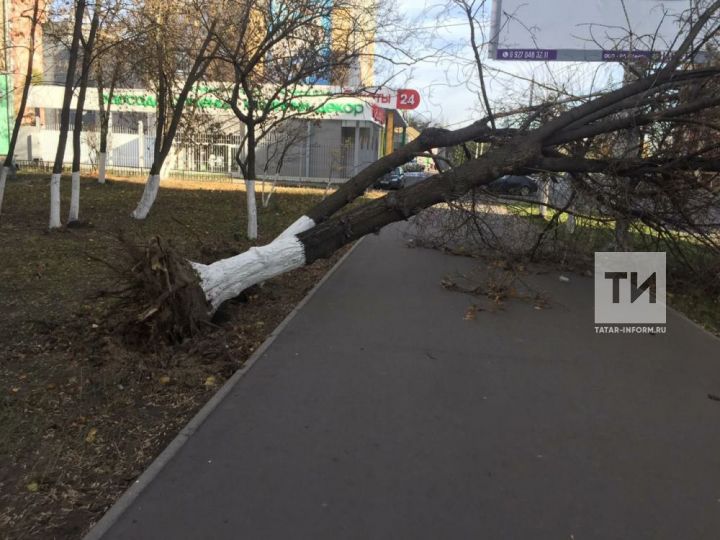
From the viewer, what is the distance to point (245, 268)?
6508mm

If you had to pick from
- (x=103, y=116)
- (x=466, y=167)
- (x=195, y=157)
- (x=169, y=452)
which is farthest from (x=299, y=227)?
(x=195, y=157)

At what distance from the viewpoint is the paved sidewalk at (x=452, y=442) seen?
2998mm

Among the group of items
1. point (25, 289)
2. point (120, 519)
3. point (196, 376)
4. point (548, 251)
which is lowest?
point (120, 519)

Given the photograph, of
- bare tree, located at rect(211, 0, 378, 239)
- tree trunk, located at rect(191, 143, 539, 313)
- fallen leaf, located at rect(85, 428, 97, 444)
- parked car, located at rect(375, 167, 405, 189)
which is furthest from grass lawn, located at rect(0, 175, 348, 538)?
parked car, located at rect(375, 167, 405, 189)

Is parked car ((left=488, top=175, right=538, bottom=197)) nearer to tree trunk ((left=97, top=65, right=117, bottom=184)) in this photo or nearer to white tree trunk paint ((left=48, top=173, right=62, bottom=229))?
white tree trunk paint ((left=48, top=173, right=62, bottom=229))

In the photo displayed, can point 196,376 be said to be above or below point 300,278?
below

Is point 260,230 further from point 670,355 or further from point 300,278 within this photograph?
point 670,355

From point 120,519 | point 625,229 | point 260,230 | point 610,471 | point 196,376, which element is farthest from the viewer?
point 260,230

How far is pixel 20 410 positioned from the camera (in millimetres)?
4230

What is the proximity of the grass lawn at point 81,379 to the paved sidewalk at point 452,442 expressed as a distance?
1.18 ft

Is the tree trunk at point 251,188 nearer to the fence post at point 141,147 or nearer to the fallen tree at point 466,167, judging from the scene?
the fallen tree at point 466,167

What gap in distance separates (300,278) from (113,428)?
522cm

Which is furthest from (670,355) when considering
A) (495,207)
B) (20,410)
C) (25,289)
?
(25,289)

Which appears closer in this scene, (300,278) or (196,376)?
(196,376)
